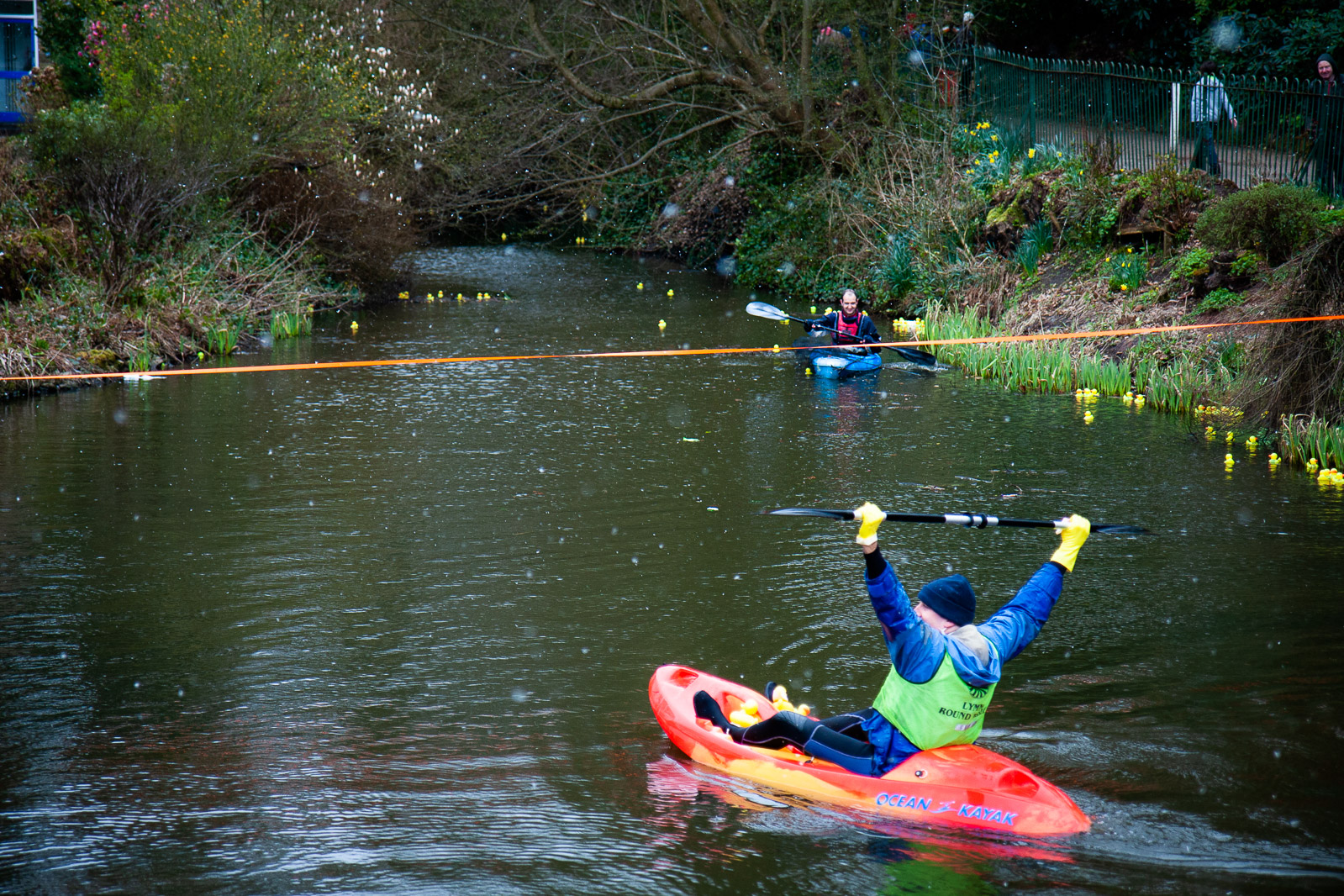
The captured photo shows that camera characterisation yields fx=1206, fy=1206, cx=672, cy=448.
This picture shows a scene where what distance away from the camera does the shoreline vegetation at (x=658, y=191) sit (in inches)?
519

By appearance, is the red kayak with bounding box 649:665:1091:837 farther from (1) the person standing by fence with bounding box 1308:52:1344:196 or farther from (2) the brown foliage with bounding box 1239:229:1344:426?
(1) the person standing by fence with bounding box 1308:52:1344:196

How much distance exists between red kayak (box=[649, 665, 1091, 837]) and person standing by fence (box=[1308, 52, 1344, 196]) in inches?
453

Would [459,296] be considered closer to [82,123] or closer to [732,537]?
Result: [82,123]

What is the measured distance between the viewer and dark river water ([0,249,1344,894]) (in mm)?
4703

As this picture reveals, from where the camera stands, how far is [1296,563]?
7.77m

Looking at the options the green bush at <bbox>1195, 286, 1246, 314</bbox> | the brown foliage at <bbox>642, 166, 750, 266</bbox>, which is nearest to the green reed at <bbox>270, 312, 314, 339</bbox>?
the brown foliage at <bbox>642, 166, 750, 266</bbox>

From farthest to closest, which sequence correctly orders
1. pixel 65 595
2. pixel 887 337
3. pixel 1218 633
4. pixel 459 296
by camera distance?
pixel 459 296 → pixel 887 337 → pixel 65 595 → pixel 1218 633

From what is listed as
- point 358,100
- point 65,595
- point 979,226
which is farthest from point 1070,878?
point 358,100

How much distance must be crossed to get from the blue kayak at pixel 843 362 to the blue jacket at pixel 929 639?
30.6ft

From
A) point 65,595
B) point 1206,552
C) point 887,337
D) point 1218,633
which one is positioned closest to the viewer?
point 1218,633

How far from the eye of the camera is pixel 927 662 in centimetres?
468

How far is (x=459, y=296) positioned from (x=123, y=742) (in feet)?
54.4

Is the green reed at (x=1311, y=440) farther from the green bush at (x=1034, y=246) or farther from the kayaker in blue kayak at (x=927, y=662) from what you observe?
the green bush at (x=1034, y=246)

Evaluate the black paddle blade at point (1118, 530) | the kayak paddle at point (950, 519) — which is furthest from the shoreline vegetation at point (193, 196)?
the black paddle blade at point (1118, 530)
